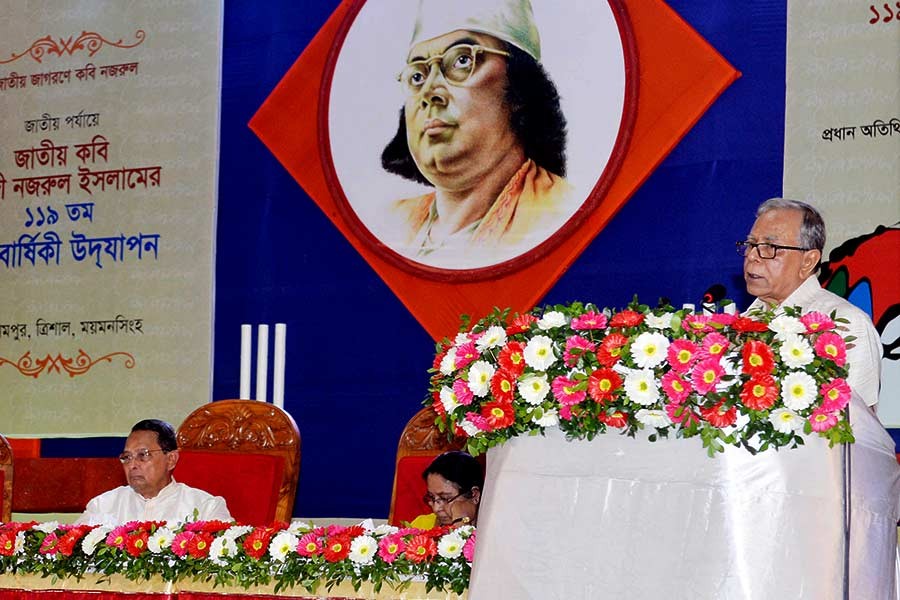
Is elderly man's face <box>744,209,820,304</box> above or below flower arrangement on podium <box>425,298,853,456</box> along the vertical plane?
above

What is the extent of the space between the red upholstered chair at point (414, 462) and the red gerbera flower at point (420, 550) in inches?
40.1

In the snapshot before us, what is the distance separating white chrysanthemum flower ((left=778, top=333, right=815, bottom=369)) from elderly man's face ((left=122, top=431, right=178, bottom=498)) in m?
2.55

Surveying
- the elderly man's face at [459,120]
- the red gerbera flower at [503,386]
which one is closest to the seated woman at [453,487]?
the red gerbera flower at [503,386]

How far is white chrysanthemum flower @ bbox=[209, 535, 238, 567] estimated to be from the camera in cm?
311

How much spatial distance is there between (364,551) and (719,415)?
1073mm

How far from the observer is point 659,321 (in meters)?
2.30

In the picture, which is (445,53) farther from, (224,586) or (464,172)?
(224,586)

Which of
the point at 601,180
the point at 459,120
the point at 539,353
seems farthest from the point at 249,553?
the point at 459,120

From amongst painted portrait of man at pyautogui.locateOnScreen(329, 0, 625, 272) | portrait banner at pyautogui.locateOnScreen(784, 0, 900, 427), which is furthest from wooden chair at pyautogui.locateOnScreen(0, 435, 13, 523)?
portrait banner at pyautogui.locateOnScreen(784, 0, 900, 427)

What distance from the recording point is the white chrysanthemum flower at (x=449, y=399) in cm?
246

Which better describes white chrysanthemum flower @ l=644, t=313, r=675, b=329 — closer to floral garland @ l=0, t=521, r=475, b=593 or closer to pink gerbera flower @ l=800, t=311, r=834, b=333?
pink gerbera flower @ l=800, t=311, r=834, b=333

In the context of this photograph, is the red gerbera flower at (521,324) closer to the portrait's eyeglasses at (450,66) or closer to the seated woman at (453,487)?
the seated woman at (453,487)

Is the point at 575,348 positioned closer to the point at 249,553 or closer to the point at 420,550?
the point at 420,550

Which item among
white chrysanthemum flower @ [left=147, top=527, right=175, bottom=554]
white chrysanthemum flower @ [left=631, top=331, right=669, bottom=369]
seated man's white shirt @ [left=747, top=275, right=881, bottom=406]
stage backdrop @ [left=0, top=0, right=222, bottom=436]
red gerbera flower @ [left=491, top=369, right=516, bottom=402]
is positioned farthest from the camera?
stage backdrop @ [left=0, top=0, right=222, bottom=436]
